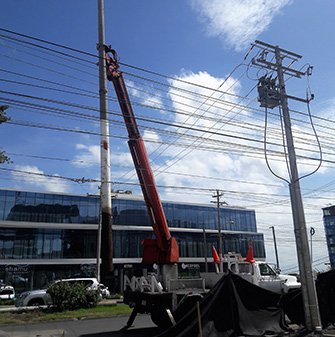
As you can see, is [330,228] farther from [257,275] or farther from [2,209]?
[257,275]

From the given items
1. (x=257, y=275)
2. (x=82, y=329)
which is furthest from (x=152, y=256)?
(x=257, y=275)

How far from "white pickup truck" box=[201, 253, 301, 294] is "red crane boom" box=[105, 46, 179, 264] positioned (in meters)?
1.80

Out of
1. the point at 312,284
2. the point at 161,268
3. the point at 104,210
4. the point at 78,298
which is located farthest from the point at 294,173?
the point at 104,210

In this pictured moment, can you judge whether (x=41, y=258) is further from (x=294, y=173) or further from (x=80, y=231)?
(x=294, y=173)

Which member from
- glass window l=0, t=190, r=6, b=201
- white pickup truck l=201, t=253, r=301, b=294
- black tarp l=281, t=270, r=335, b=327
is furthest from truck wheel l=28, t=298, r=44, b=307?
glass window l=0, t=190, r=6, b=201

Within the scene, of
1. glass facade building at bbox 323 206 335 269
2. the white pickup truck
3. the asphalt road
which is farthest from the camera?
glass facade building at bbox 323 206 335 269

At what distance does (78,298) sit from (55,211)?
86.4ft

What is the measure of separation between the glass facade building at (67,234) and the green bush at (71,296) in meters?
16.4

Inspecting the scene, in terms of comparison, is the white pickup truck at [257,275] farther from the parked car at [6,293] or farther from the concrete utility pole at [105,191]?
the parked car at [6,293]

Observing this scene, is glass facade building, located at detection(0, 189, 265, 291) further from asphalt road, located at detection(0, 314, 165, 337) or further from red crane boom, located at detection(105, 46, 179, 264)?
red crane boom, located at detection(105, 46, 179, 264)

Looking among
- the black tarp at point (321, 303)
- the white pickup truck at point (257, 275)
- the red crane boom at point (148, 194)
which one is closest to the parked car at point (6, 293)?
the red crane boom at point (148, 194)

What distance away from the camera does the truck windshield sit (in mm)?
12938

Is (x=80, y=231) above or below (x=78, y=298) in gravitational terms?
above

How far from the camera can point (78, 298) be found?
17109 mm
